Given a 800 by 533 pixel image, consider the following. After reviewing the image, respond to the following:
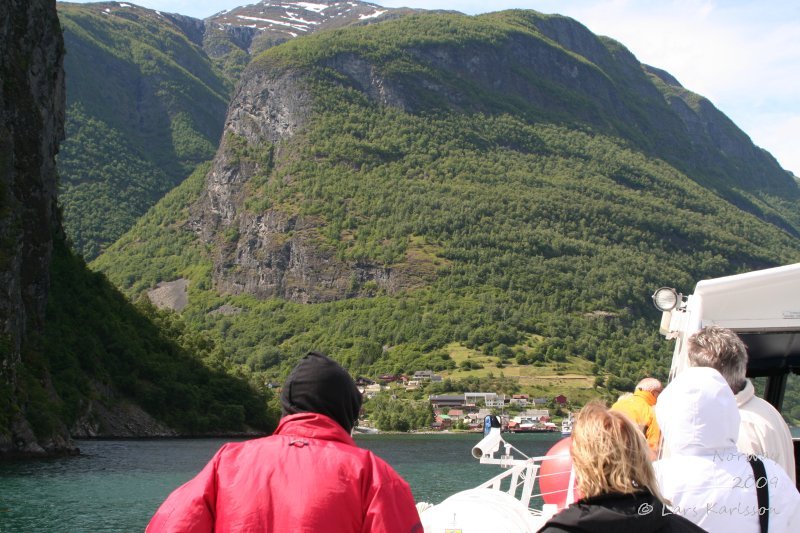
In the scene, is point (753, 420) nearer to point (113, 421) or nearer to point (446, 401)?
point (113, 421)

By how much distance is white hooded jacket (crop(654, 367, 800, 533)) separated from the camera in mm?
5574

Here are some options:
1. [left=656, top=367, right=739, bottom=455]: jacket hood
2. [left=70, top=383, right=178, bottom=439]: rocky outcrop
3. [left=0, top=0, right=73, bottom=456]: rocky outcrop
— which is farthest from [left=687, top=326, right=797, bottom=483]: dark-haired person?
[left=70, top=383, right=178, bottom=439]: rocky outcrop

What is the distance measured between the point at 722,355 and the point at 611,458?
1.94 meters

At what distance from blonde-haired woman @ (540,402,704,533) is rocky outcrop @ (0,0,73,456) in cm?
5634

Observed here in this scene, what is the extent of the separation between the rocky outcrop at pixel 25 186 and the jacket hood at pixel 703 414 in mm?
55788

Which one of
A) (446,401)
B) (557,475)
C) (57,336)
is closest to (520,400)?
(446,401)

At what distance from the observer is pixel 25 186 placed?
68.4 meters

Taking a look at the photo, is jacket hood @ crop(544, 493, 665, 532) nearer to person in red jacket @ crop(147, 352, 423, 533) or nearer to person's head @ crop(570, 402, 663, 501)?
person's head @ crop(570, 402, 663, 501)

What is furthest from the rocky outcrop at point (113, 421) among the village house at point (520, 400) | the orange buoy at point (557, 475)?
the orange buoy at point (557, 475)

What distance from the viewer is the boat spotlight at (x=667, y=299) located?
9.73 meters

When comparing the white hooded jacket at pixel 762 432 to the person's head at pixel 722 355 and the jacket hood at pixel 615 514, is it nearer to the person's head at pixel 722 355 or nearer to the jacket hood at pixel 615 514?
the person's head at pixel 722 355

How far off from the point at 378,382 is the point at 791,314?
169999 millimetres

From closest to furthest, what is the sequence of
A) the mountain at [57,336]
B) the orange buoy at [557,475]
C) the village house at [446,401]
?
the orange buoy at [557,475], the mountain at [57,336], the village house at [446,401]

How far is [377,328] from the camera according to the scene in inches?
7707
